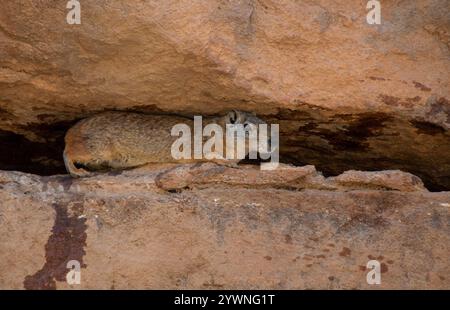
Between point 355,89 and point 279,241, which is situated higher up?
point 355,89

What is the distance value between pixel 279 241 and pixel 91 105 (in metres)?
1.78

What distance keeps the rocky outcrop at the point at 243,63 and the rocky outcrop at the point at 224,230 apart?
0.56 m

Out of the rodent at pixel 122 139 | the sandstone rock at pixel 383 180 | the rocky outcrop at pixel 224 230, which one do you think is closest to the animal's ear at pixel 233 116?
the rodent at pixel 122 139

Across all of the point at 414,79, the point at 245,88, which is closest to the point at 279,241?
the point at 245,88

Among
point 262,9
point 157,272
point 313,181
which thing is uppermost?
point 262,9

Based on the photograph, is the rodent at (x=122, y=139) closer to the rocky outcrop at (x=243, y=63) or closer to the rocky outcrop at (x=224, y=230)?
the rocky outcrop at (x=243, y=63)

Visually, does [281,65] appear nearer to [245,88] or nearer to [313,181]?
[245,88]

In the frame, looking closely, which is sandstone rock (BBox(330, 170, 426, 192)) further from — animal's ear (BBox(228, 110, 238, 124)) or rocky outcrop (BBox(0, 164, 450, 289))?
animal's ear (BBox(228, 110, 238, 124))

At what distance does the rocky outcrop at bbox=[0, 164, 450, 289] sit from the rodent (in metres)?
0.44

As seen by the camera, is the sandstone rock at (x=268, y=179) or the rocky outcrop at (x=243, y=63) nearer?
the rocky outcrop at (x=243, y=63)

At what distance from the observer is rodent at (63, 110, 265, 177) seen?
5691 mm

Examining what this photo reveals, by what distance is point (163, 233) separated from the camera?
4965 millimetres

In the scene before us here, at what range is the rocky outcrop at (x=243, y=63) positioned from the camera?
4.99m

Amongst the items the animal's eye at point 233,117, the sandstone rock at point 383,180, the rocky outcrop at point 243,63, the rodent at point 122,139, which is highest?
the rocky outcrop at point 243,63
